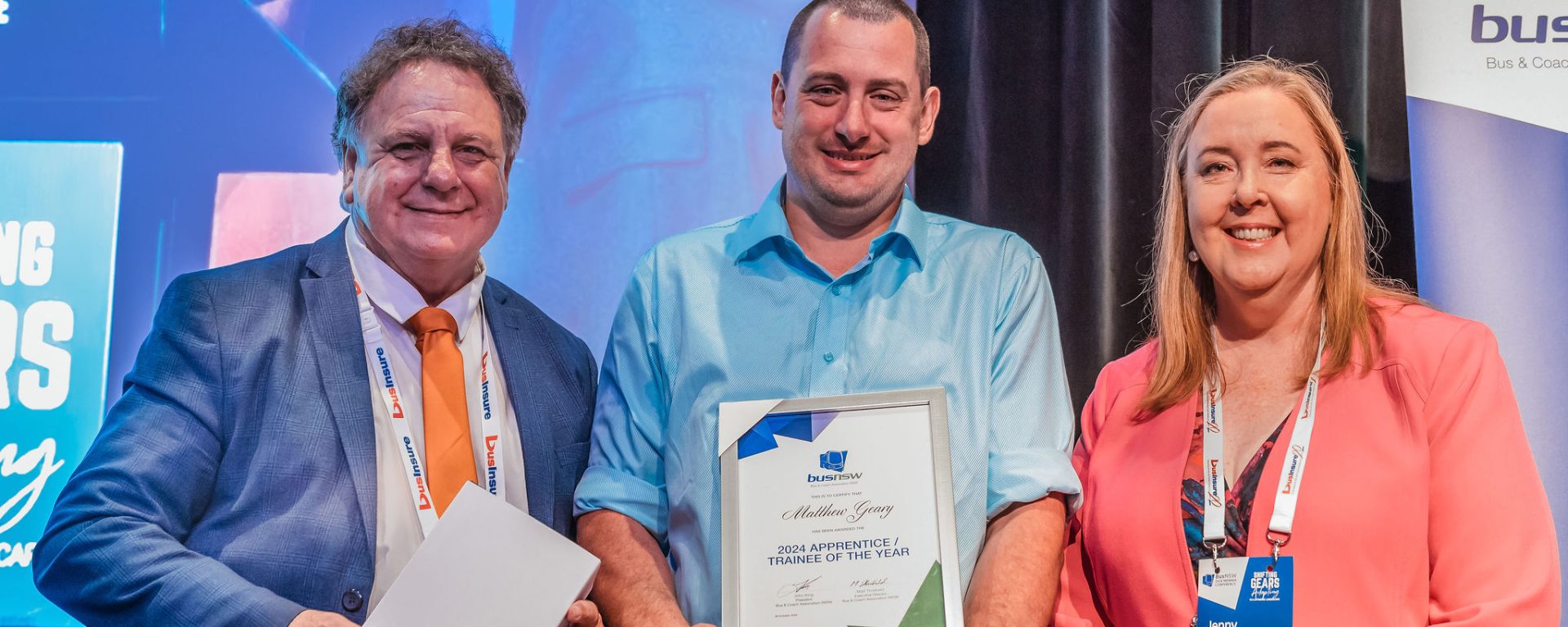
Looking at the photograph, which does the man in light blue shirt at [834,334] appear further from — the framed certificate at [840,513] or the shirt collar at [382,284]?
the shirt collar at [382,284]

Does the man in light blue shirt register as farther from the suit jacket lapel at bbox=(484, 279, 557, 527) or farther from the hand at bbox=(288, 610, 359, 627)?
the hand at bbox=(288, 610, 359, 627)

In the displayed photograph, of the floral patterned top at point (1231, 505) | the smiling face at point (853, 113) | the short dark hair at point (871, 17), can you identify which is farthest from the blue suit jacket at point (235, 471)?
the floral patterned top at point (1231, 505)

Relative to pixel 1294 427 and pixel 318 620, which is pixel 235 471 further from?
pixel 1294 427

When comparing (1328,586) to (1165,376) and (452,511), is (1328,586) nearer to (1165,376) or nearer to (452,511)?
(1165,376)

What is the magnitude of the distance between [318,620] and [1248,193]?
1.95 meters

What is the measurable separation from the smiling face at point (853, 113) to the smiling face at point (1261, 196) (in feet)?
2.11

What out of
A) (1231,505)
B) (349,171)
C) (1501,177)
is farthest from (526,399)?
(1501,177)

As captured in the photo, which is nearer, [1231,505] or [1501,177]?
[1231,505]

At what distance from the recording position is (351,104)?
94.7 inches

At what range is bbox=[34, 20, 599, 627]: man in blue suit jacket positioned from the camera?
6.53 ft

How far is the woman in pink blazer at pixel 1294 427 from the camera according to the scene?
2045mm

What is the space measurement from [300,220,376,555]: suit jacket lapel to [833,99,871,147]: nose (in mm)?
1059

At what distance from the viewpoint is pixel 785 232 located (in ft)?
7.59

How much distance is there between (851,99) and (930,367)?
0.56 metres
